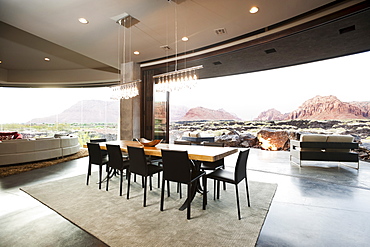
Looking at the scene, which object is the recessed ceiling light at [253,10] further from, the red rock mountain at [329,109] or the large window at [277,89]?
the red rock mountain at [329,109]

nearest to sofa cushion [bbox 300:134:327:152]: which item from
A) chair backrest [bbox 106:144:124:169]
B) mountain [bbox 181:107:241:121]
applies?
chair backrest [bbox 106:144:124:169]

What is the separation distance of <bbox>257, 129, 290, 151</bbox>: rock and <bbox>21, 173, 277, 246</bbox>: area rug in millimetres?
5783

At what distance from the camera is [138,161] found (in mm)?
2850

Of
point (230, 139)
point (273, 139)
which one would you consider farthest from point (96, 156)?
point (273, 139)

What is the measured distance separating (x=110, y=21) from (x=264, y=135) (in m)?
7.86

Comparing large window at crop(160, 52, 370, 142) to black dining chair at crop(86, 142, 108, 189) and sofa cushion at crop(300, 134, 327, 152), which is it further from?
sofa cushion at crop(300, 134, 327, 152)

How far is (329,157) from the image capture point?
4.89 meters

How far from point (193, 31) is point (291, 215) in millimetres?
3879

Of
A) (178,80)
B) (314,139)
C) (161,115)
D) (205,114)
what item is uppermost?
(178,80)

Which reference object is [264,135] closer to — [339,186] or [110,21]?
[339,186]

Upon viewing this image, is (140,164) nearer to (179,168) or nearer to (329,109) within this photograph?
(179,168)

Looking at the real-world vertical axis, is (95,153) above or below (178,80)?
below

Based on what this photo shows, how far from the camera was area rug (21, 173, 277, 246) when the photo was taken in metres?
1.93

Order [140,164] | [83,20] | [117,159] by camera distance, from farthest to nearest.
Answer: [83,20], [117,159], [140,164]
